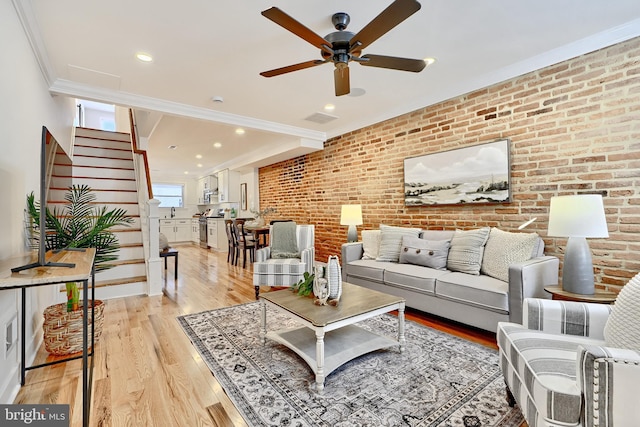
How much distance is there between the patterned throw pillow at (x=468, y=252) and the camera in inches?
113

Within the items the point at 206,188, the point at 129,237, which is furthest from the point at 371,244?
the point at 206,188

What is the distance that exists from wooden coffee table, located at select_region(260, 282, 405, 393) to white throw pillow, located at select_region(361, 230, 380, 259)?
4.38ft

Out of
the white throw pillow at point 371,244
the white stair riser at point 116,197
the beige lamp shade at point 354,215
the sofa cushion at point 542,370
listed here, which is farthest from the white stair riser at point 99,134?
the sofa cushion at point 542,370

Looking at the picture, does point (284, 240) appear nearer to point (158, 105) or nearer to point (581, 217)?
point (158, 105)

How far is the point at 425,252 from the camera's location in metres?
3.20

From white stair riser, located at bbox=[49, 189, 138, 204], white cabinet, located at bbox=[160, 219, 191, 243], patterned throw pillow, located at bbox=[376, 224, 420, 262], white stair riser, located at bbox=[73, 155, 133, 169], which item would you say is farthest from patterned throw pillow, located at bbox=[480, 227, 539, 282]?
white cabinet, located at bbox=[160, 219, 191, 243]

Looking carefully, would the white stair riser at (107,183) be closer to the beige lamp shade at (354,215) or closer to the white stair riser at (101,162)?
the white stair riser at (101,162)

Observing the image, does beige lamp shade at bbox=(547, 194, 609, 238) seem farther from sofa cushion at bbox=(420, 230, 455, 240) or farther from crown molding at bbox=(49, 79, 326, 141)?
crown molding at bbox=(49, 79, 326, 141)

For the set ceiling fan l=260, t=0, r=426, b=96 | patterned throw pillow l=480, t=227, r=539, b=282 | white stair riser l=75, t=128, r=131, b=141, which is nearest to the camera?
ceiling fan l=260, t=0, r=426, b=96

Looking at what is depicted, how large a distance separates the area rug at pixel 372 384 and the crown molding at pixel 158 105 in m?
2.72

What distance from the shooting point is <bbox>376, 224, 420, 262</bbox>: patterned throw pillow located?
3.58 meters

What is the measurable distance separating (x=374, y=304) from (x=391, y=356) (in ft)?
1.43

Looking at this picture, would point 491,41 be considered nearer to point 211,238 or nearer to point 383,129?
point 383,129

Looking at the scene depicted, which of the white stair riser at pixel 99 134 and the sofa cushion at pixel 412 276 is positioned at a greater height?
the white stair riser at pixel 99 134
